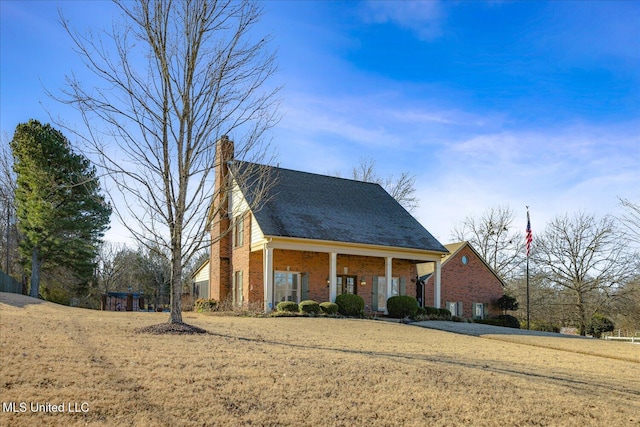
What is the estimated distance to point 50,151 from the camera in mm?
30125

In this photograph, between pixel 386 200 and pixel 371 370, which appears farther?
pixel 386 200

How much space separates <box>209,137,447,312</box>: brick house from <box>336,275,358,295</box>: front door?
50 mm

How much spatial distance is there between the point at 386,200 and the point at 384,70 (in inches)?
550

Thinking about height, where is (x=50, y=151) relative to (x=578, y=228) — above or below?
above

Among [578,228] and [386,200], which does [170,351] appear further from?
[578,228]

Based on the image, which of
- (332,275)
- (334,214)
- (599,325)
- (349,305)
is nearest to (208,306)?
(332,275)

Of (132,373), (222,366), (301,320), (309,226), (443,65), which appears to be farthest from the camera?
(309,226)

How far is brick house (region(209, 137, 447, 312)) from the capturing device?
22141mm

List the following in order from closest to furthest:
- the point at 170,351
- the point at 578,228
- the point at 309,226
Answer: the point at 170,351 → the point at 309,226 → the point at 578,228

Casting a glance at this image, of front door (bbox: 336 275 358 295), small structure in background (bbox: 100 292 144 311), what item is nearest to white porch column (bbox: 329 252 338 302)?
front door (bbox: 336 275 358 295)

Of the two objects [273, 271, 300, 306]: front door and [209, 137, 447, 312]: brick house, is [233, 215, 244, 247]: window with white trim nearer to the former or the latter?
[209, 137, 447, 312]: brick house

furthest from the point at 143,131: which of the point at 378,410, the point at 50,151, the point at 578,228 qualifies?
the point at 578,228

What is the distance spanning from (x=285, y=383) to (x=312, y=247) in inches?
599

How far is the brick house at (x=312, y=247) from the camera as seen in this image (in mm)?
22141
